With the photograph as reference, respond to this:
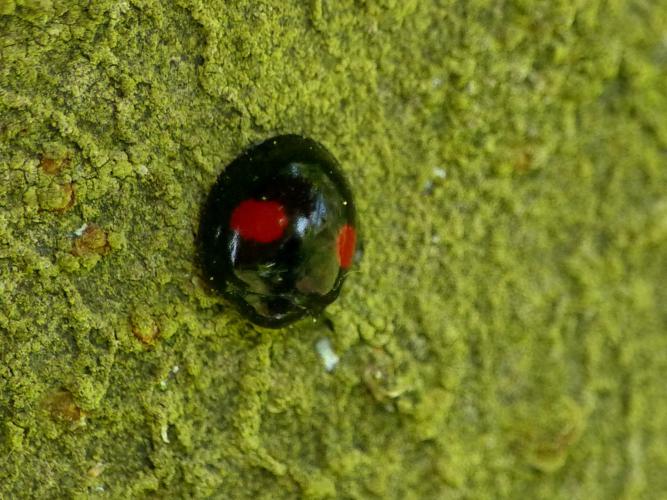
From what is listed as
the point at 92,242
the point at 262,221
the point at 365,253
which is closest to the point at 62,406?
the point at 92,242

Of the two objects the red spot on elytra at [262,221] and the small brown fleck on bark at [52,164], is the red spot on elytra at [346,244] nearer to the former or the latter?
the red spot on elytra at [262,221]

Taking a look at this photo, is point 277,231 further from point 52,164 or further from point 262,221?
point 52,164

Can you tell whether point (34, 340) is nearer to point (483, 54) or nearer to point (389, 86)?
point (389, 86)

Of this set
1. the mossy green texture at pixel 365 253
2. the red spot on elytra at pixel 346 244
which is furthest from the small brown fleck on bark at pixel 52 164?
the red spot on elytra at pixel 346 244

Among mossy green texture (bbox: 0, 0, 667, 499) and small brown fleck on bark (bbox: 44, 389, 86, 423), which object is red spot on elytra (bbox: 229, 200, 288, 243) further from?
small brown fleck on bark (bbox: 44, 389, 86, 423)

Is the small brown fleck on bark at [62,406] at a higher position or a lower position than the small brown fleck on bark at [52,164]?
lower

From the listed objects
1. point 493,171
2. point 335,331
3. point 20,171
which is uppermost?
point 20,171

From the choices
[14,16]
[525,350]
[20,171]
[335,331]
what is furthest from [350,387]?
[14,16]
